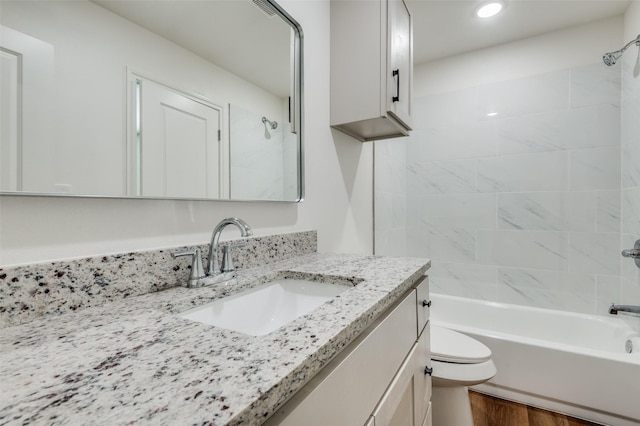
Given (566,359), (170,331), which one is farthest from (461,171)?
(170,331)

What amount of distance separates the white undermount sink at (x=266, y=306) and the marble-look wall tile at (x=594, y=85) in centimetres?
217

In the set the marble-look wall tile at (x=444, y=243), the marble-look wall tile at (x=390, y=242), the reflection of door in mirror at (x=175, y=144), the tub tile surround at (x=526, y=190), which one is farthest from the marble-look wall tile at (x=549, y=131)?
the reflection of door in mirror at (x=175, y=144)

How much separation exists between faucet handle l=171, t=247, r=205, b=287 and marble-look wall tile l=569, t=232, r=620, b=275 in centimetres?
232

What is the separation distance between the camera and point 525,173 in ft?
6.69

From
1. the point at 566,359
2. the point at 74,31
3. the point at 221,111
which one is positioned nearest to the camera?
the point at 74,31

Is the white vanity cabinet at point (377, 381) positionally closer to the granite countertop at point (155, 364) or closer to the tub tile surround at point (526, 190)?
the granite countertop at point (155, 364)

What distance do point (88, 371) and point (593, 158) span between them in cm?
259

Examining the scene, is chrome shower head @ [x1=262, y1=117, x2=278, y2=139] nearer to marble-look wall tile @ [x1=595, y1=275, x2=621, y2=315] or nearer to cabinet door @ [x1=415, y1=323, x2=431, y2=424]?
cabinet door @ [x1=415, y1=323, x2=431, y2=424]

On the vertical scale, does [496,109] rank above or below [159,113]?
above

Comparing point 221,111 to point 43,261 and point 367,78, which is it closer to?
point 43,261

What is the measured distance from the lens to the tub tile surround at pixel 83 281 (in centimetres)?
49

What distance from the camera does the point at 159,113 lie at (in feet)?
2.38

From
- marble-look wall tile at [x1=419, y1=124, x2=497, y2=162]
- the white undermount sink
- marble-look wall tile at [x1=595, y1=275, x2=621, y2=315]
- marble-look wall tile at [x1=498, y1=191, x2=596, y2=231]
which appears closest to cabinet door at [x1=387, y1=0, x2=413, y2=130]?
the white undermount sink

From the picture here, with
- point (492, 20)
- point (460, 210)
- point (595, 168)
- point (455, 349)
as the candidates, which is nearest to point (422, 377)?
point (455, 349)
